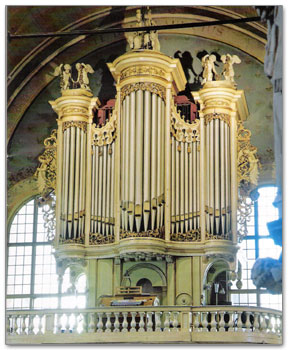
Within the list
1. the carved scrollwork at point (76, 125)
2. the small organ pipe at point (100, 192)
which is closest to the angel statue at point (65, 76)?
the carved scrollwork at point (76, 125)

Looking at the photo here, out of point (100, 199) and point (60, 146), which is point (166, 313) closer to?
point (100, 199)

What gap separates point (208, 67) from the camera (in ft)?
48.4

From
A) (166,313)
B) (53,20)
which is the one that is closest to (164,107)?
(53,20)

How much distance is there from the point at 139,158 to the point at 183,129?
2.64ft

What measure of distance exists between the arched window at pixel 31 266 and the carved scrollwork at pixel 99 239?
64 centimetres

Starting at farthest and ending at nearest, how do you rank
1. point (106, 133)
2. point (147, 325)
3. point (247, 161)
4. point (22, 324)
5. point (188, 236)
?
1. point (106, 133)
2. point (247, 161)
3. point (188, 236)
4. point (22, 324)
5. point (147, 325)

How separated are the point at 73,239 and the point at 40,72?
2958 mm

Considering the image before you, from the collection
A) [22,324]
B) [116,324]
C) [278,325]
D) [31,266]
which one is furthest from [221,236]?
[31,266]

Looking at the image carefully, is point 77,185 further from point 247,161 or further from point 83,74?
point 247,161

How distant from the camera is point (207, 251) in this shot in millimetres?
13898

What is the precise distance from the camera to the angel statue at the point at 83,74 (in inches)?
593

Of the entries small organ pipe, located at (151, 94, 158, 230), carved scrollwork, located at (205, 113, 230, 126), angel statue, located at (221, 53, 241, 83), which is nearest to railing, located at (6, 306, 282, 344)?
small organ pipe, located at (151, 94, 158, 230)

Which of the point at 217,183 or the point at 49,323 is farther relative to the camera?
the point at 217,183

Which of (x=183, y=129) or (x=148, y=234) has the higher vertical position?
(x=183, y=129)
